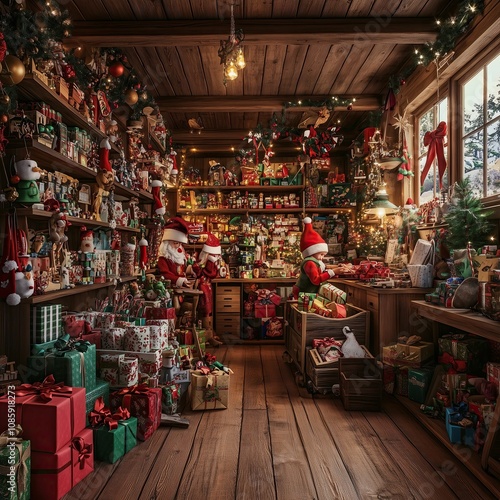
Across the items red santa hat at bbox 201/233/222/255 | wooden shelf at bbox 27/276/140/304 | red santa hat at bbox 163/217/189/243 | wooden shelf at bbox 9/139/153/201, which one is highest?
wooden shelf at bbox 9/139/153/201

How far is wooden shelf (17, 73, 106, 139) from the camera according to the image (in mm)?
2352

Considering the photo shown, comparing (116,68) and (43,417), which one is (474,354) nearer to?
(43,417)

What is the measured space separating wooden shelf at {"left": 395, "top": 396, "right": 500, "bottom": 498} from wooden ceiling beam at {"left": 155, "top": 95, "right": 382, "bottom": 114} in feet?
11.0

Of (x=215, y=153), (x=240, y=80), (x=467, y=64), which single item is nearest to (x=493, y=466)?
A: (x=467, y=64)

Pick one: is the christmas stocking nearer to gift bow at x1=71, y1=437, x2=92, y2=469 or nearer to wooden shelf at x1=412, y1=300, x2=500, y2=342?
gift bow at x1=71, y1=437, x2=92, y2=469

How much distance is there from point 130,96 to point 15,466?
10.1 feet

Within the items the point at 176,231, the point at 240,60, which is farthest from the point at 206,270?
the point at 240,60

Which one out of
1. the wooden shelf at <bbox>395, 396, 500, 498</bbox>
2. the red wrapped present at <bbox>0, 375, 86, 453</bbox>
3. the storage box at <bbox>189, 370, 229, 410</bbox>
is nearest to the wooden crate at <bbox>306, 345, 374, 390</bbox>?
the wooden shelf at <bbox>395, 396, 500, 498</bbox>

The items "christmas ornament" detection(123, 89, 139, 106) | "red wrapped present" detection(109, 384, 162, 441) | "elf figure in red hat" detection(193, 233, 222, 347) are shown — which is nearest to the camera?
"red wrapped present" detection(109, 384, 162, 441)

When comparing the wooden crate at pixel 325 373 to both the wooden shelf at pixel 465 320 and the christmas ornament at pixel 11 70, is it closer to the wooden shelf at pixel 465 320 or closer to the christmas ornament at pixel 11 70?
the wooden shelf at pixel 465 320

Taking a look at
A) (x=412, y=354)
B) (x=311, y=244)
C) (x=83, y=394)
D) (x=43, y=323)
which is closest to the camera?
(x=83, y=394)

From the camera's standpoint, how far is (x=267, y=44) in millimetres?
3422

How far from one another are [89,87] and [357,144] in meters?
3.62

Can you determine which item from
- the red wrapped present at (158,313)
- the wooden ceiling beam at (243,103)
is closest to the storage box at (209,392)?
the red wrapped present at (158,313)
